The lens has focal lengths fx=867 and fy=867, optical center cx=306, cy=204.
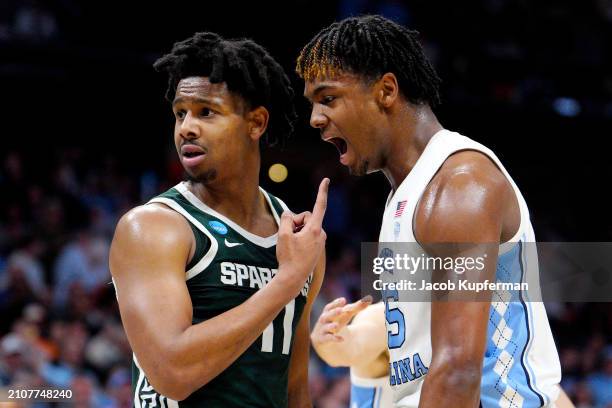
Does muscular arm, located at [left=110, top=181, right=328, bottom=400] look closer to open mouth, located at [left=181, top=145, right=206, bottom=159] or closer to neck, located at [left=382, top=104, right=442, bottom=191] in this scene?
Answer: open mouth, located at [left=181, top=145, right=206, bottom=159]

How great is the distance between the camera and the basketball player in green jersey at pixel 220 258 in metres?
2.79

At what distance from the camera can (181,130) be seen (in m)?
3.12

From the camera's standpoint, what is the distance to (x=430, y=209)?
2656 mm

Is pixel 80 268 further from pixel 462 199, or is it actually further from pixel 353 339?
pixel 462 199

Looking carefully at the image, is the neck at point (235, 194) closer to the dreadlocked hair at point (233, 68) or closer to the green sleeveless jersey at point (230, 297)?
the green sleeveless jersey at point (230, 297)

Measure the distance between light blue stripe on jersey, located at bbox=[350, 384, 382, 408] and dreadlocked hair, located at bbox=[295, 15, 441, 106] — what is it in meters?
1.71

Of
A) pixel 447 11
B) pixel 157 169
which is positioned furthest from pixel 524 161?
pixel 157 169

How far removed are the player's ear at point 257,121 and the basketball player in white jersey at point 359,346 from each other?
812 millimetres

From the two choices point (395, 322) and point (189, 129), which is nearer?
point (395, 322)

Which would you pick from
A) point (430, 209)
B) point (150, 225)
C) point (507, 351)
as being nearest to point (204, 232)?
point (150, 225)

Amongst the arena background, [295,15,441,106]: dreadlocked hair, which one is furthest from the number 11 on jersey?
the arena background

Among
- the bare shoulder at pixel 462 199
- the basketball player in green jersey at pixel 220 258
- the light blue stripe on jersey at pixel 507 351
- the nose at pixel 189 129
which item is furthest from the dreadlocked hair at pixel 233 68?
the light blue stripe on jersey at pixel 507 351

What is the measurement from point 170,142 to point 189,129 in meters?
7.83

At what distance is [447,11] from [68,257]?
20.4 ft
